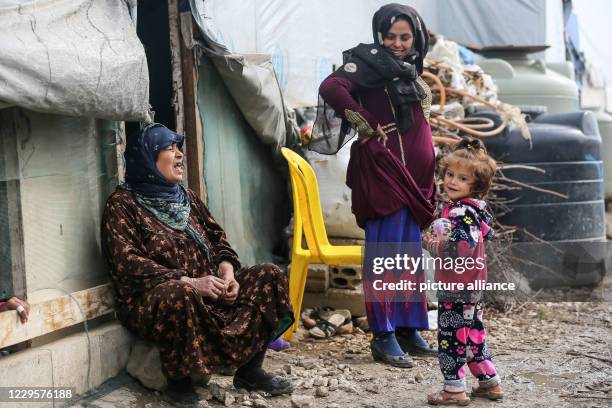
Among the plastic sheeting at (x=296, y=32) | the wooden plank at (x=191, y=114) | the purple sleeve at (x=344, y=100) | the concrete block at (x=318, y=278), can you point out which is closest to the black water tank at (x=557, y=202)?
the plastic sheeting at (x=296, y=32)

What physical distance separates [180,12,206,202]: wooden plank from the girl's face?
1713 mm

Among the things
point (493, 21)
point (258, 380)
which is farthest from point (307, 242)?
point (493, 21)

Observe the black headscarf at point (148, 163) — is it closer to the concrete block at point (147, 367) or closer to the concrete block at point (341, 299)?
the concrete block at point (147, 367)

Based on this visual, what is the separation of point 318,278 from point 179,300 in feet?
6.57

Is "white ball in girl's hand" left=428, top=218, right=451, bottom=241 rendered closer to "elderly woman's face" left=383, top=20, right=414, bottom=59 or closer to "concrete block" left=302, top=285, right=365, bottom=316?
"elderly woman's face" left=383, top=20, right=414, bottom=59

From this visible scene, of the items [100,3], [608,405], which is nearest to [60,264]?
[100,3]

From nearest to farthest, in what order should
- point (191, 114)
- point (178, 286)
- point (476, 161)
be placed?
1. point (178, 286)
2. point (476, 161)
3. point (191, 114)

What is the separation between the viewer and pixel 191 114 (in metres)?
4.61

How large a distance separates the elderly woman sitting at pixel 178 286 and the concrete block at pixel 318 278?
1430 millimetres

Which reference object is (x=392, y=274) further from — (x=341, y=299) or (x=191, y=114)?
(x=191, y=114)

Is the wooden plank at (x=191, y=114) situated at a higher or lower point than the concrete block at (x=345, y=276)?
higher

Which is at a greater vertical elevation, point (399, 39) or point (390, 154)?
point (399, 39)

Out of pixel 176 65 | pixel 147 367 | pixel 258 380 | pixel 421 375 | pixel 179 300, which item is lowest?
pixel 421 375

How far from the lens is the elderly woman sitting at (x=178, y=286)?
10.9 ft
